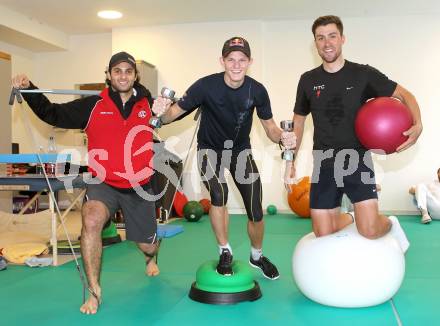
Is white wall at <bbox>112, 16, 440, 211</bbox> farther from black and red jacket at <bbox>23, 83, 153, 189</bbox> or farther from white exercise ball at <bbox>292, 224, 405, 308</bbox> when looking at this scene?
white exercise ball at <bbox>292, 224, 405, 308</bbox>

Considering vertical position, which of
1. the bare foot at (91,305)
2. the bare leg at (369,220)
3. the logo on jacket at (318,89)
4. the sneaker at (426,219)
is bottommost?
the sneaker at (426,219)

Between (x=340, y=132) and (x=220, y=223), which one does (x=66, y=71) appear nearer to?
(x=220, y=223)

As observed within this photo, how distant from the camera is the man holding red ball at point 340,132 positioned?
3289mm

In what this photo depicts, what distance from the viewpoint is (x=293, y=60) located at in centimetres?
838

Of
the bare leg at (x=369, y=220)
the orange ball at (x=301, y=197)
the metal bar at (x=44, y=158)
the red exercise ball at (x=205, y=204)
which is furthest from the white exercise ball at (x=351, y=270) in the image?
the red exercise ball at (x=205, y=204)

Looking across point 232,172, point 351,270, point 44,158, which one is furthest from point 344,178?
point 44,158

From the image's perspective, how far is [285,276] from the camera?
4133 millimetres

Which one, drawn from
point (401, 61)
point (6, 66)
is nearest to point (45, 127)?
point (6, 66)

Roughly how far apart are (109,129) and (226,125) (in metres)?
0.85

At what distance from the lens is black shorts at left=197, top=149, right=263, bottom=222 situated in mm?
3629

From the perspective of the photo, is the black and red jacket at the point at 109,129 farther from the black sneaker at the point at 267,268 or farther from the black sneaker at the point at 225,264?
the black sneaker at the point at 267,268

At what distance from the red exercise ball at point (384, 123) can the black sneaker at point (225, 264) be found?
4.07 ft

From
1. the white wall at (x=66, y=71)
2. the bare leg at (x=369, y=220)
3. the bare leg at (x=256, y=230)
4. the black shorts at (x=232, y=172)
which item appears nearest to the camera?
the bare leg at (x=369, y=220)

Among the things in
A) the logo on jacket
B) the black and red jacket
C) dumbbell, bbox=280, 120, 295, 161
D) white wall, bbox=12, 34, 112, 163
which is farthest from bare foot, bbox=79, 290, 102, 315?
white wall, bbox=12, 34, 112, 163
